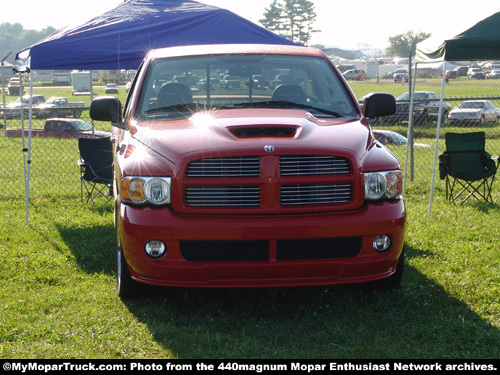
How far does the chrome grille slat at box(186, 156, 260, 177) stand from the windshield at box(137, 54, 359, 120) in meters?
1.06

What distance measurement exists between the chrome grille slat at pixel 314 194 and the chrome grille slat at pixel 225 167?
24 cm

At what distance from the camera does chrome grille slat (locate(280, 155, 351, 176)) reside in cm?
424

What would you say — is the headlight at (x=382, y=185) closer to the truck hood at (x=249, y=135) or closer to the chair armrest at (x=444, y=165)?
the truck hood at (x=249, y=135)

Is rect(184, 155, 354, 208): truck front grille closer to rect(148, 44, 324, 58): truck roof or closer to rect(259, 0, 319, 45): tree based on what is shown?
rect(148, 44, 324, 58): truck roof

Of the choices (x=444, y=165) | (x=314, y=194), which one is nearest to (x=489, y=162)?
(x=444, y=165)

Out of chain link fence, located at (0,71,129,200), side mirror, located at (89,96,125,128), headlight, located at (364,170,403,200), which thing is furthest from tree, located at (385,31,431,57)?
headlight, located at (364,170,403,200)

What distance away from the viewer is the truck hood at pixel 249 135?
425 centimetres

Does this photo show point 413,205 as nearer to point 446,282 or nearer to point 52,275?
point 446,282

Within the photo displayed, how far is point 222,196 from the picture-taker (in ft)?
13.8

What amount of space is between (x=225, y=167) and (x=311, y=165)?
556mm

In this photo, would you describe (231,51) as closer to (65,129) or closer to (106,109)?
(106,109)

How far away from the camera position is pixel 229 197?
4219 mm

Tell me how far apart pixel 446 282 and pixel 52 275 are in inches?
130
